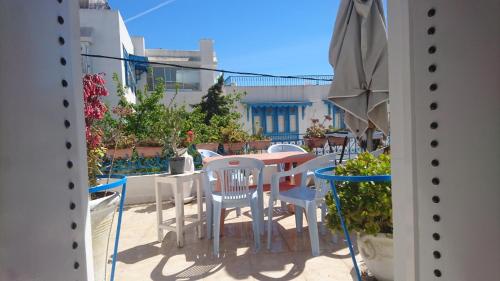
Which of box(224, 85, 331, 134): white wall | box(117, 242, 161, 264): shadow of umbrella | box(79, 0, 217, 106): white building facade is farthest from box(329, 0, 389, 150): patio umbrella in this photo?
box(224, 85, 331, 134): white wall

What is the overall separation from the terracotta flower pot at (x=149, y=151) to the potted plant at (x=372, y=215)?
4588 millimetres

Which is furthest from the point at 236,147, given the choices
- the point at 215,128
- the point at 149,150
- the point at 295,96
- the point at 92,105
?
the point at 295,96

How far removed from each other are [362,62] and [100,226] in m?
1.86

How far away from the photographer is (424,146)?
2.84 ft

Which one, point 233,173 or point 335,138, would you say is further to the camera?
point 335,138

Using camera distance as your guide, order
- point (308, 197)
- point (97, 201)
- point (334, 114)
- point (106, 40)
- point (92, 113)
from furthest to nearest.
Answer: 1. point (334, 114)
2. point (106, 40)
3. point (308, 197)
4. point (92, 113)
5. point (97, 201)

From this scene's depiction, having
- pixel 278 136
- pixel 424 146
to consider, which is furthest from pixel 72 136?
pixel 278 136

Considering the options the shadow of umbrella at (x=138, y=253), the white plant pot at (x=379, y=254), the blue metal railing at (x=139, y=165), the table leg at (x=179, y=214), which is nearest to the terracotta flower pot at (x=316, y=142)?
the blue metal railing at (x=139, y=165)

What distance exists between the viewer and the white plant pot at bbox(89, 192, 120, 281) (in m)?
1.65

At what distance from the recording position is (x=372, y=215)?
1450 millimetres
